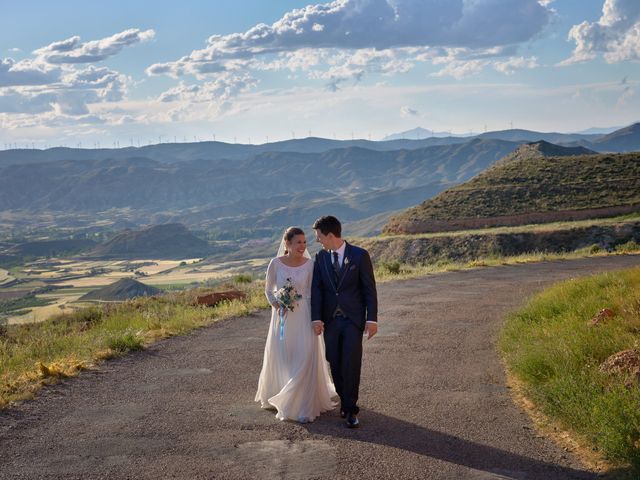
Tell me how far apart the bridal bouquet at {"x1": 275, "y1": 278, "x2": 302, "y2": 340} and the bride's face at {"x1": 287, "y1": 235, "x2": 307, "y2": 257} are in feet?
0.94

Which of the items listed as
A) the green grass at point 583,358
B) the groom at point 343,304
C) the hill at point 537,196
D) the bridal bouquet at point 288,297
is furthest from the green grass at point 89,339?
the hill at point 537,196

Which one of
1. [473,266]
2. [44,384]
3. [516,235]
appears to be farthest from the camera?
[516,235]

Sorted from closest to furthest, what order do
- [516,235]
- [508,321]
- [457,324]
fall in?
1. [508,321]
2. [457,324]
3. [516,235]

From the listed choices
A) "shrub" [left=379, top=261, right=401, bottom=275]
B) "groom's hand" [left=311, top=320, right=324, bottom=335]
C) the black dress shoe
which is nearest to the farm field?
"shrub" [left=379, top=261, right=401, bottom=275]

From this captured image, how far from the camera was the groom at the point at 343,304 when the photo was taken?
7.64 metres

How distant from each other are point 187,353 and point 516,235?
33869mm

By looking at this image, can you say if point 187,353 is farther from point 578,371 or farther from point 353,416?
point 578,371

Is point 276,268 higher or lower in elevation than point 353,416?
higher

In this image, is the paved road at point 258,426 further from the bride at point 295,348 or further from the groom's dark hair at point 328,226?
the groom's dark hair at point 328,226

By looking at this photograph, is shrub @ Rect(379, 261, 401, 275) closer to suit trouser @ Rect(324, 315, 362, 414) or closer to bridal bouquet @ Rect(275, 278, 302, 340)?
bridal bouquet @ Rect(275, 278, 302, 340)

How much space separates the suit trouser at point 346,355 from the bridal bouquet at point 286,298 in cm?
50

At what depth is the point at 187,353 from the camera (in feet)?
38.6

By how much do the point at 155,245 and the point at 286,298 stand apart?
524 feet

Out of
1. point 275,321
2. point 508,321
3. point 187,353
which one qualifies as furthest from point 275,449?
point 508,321
